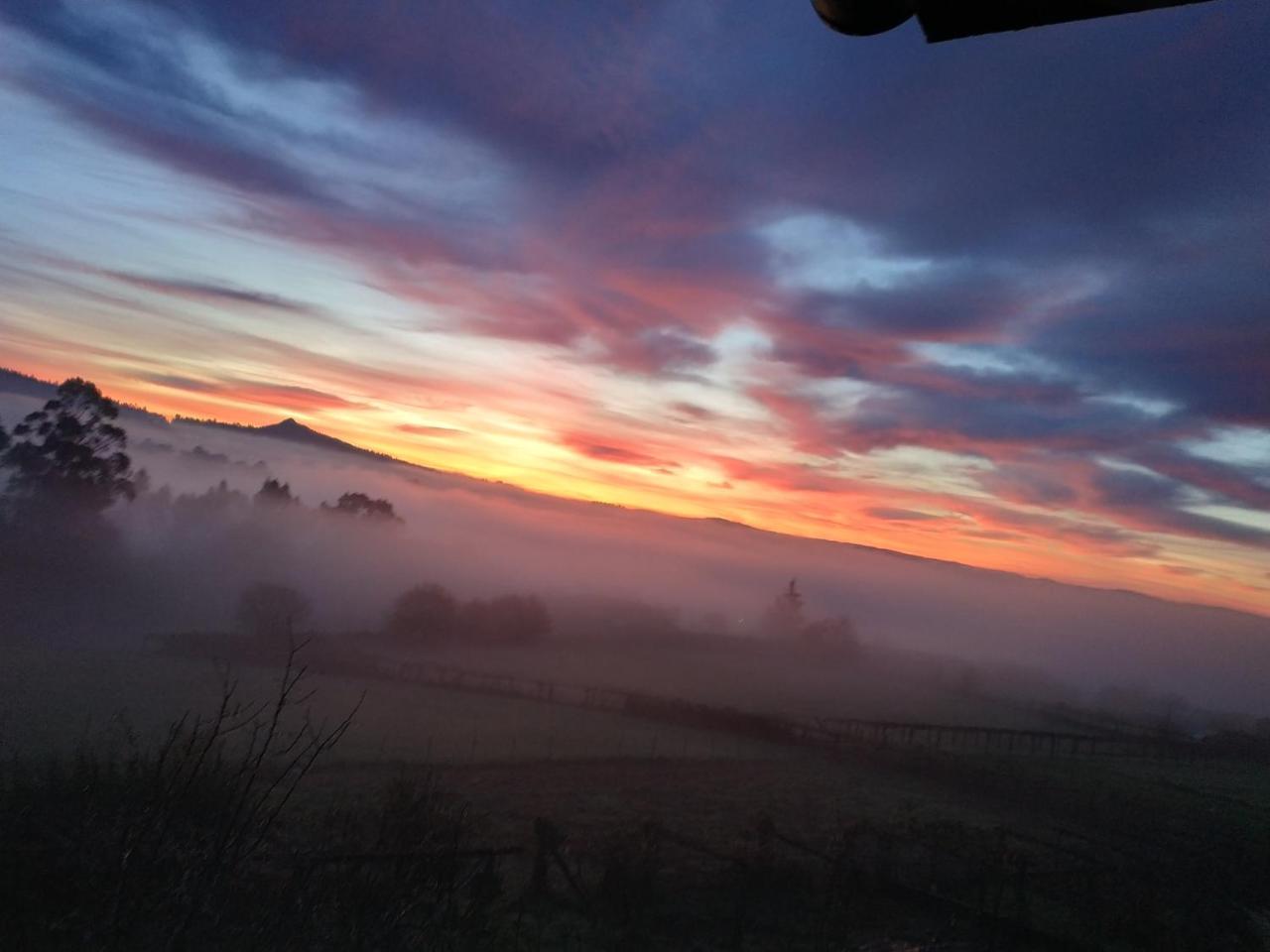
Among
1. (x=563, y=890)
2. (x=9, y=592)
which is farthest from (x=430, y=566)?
(x=563, y=890)

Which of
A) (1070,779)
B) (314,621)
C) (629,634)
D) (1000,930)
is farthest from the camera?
(629,634)

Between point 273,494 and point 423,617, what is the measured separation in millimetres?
46236

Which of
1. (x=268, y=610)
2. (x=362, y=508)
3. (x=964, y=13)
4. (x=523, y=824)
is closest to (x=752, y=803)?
(x=523, y=824)

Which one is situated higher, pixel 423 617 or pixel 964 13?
pixel 964 13

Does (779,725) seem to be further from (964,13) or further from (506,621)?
(964,13)

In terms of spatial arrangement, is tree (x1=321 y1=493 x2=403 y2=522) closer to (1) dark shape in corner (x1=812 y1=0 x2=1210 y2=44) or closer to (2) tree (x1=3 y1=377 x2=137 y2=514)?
(2) tree (x1=3 y1=377 x2=137 y2=514)

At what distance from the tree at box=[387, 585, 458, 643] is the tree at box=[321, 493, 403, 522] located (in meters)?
46.8

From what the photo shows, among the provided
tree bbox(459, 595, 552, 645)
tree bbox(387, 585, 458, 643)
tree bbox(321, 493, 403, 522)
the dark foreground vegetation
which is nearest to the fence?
the dark foreground vegetation

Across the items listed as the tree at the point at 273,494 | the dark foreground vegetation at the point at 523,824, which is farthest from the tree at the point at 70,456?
the tree at the point at 273,494

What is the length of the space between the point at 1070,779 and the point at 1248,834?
836 centimetres

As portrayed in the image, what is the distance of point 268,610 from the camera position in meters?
56.3

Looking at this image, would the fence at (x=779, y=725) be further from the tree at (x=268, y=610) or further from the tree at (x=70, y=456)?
the tree at (x=70, y=456)

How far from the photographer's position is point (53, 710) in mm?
28359

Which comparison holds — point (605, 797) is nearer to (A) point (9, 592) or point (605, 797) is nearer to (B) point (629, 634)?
(A) point (9, 592)
